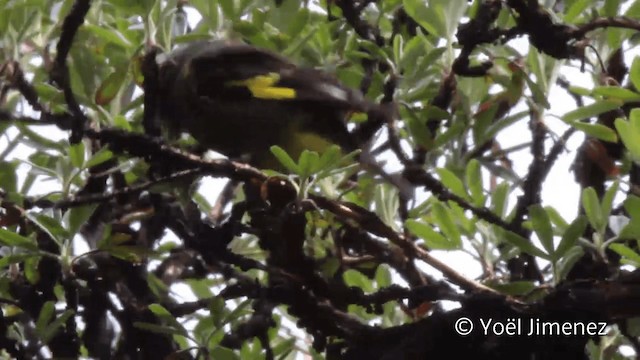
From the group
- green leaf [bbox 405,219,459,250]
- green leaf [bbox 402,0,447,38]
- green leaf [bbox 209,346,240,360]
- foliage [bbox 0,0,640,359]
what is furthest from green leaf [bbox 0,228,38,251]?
green leaf [bbox 402,0,447,38]

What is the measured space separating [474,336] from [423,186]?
0.92 feet

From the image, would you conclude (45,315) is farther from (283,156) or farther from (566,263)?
(566,263)

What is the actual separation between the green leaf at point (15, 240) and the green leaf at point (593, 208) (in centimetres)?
80

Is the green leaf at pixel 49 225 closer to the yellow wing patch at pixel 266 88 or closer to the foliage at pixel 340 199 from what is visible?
the foliage at pixel 340 199

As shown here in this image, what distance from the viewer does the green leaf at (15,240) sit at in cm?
142

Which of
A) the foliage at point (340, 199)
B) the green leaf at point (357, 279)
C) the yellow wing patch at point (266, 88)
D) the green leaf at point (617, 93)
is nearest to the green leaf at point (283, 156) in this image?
the foliage at point (340, 199)

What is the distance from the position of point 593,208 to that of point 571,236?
71 millimetres

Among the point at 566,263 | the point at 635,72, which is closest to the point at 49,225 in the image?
the point at 566,263

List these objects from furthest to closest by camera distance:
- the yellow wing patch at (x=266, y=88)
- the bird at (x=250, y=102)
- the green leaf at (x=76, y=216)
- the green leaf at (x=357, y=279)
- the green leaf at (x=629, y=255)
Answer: the yellow wing patch at (x=266, y=88), the bird at (x=250, y=102), the green leaf at (x=357, y=279), the green leaf at (x=76, y=216), the green leaf at (x=629, y=255)

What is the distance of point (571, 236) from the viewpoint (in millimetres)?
1268

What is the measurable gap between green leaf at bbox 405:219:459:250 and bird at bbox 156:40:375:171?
0.38m

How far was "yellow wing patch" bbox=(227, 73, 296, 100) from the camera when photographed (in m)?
1.94

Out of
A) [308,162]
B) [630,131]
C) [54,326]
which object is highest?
[630,131]

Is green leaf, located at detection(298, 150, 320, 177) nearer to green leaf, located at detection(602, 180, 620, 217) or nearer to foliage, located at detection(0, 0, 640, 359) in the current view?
foliage, located at detection(0, 0, 640, 359)
